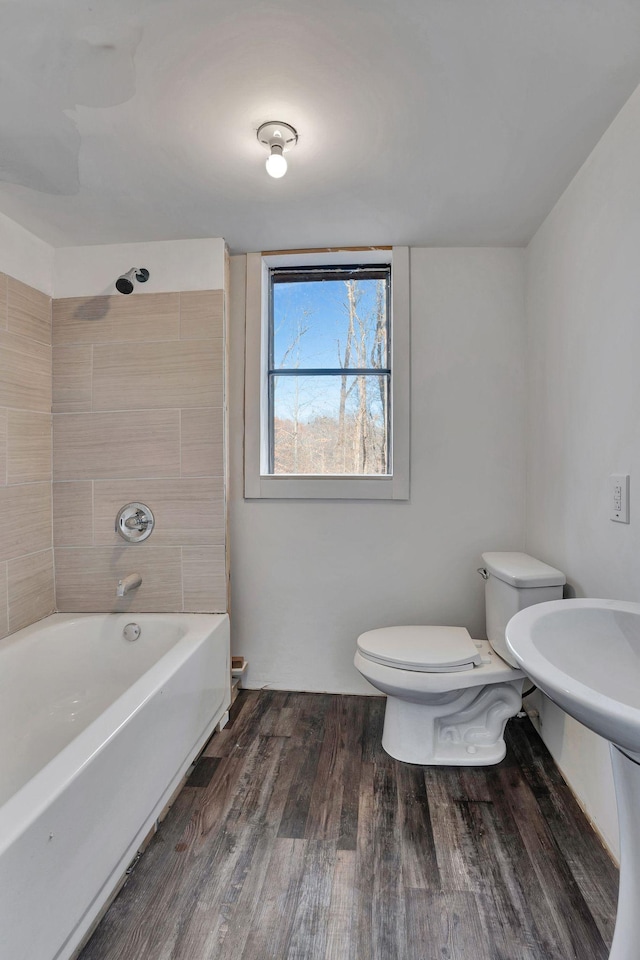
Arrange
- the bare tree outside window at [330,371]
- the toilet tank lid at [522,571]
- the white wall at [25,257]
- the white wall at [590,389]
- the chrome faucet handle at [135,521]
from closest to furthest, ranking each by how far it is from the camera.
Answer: the white wall at [590,389], the toilet tank lid at [522,571], the white wall at [25,257], the chrome faucet handle at [135,521], the bare tree outside window at [330,371]

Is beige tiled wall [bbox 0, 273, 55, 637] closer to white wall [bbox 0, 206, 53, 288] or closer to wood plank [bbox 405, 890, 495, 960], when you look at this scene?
white wall [bbox 0, 206, 53, 288]

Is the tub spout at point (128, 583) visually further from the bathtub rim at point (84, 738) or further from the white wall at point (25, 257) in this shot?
the white wall at point (25, 257)

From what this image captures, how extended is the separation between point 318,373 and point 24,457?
1.43 m

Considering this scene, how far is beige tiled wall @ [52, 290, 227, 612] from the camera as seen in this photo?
2.28 meters

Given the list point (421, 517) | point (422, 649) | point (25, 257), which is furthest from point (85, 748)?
point (25, 257)

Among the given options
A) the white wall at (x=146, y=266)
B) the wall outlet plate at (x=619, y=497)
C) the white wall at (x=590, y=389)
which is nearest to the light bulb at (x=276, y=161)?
the white wall at (x=146, y=266)

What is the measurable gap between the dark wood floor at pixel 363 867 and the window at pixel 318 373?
1.23 m

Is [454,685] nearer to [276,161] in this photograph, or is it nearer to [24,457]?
[276,161]

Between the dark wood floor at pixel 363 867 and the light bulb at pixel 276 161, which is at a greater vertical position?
the light bulb at pixel 276 161

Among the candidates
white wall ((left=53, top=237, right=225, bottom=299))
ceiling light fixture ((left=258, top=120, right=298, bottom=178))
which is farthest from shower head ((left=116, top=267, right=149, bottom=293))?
ceiling light fixture ((left=258, top=120, right=298, bottom=178))

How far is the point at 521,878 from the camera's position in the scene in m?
1.39

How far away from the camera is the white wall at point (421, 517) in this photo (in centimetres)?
238

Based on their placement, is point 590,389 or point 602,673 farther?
point 590,389

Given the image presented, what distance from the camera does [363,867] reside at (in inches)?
56.4
